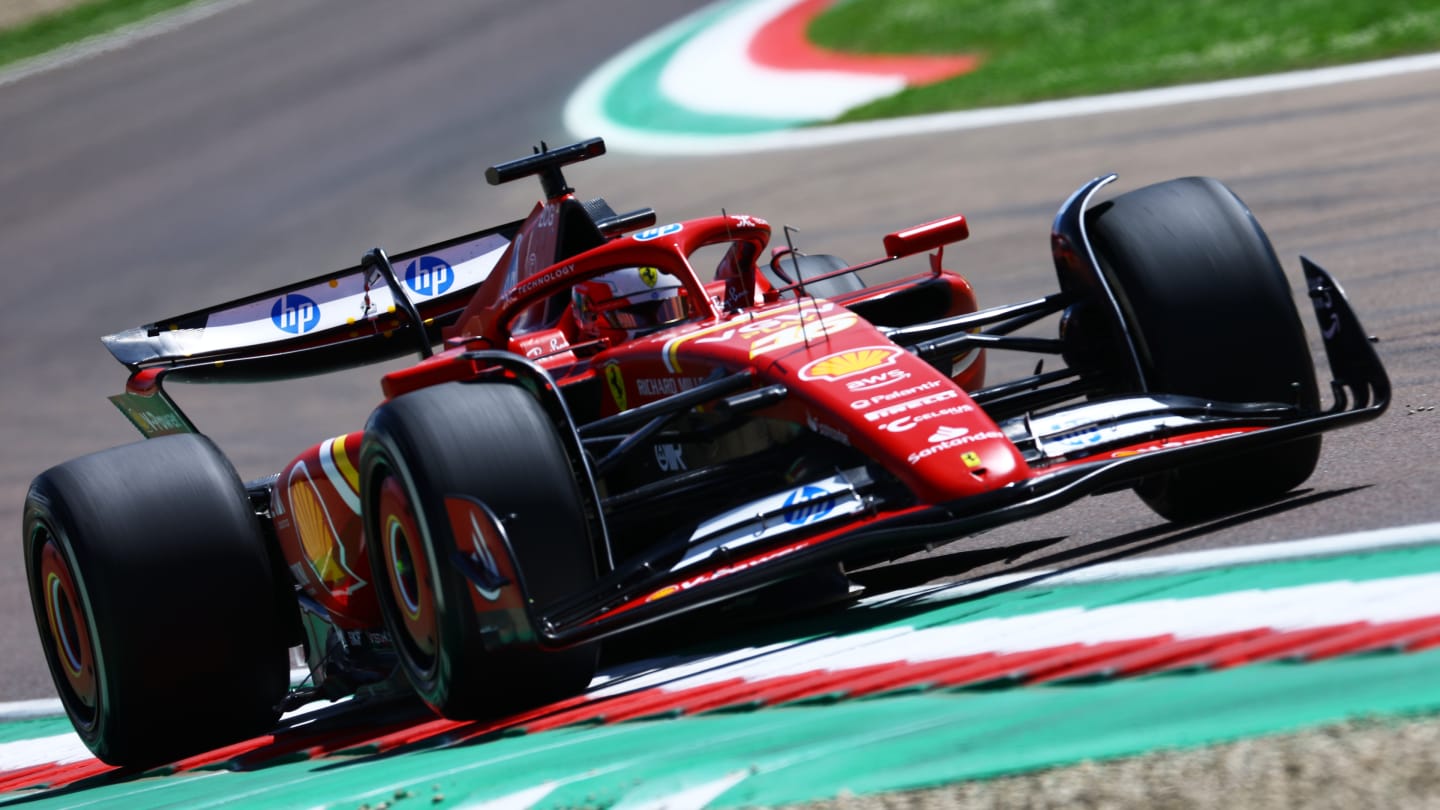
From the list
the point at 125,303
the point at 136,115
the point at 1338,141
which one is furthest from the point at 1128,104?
the point at 136,115

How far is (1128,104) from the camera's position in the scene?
1577cm

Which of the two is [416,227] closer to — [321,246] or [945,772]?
[321,246]

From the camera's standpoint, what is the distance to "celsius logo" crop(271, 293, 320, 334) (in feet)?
25.9

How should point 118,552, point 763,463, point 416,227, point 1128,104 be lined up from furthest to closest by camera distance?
point 416,227
point 1128,104
point 118,552
point 763,463

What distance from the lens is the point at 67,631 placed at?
668 cm

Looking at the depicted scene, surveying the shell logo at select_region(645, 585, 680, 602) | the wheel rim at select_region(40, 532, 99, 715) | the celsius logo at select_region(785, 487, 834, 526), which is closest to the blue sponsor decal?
the celsius logo at select_region(785, 487, 834, 526)

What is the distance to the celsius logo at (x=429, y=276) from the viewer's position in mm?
8117

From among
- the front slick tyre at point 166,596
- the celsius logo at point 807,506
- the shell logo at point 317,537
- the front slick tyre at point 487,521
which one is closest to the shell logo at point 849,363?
the celsius logo at point 807,506

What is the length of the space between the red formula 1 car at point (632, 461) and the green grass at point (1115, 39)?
997cm

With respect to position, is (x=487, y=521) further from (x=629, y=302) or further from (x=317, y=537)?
(x=629, y=302)

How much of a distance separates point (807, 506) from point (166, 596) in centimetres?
214

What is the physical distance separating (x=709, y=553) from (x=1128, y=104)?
1146 centimetres

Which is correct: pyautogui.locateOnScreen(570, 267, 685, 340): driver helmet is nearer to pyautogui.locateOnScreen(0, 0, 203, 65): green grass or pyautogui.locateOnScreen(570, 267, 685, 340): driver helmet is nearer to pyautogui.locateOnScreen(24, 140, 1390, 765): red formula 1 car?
pyautogui.locateOnScreen(24, 140, 1390, 765): red formula 1 car

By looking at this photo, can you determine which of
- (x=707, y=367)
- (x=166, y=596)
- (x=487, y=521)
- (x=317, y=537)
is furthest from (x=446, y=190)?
(x=487, y=521)
